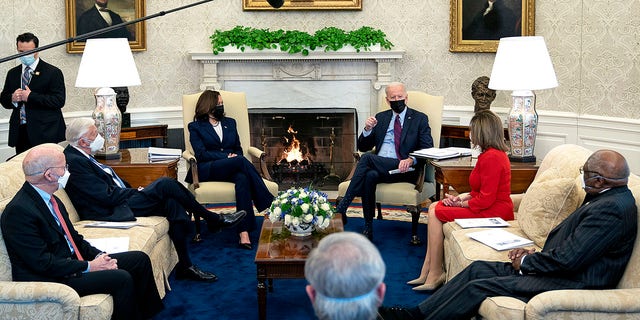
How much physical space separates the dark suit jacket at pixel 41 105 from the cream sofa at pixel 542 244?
13.1 ft

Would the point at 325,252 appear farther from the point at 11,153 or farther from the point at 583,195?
the point at 11,153

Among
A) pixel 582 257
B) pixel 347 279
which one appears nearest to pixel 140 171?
pixel 582 257

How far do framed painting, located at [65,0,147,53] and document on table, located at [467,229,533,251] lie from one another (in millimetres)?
5450

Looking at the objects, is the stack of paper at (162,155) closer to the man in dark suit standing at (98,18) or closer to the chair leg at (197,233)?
the chair leg at (197,233)

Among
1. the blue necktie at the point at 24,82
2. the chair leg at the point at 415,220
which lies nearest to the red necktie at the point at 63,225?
the chair leg at the point at 415,220

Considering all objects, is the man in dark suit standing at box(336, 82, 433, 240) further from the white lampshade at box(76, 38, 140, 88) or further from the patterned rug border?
the white lampshade at box(76, 38, 140, 88)

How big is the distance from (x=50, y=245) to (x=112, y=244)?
0.82m

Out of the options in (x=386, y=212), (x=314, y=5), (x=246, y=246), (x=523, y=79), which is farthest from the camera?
(x=314, y=5)

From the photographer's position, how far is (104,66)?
7.07 m

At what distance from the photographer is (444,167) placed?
651 cm

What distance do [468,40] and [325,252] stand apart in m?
7.59

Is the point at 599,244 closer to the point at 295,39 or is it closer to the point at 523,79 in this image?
the point at 523,79

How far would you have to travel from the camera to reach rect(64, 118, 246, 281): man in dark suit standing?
18.6 feet

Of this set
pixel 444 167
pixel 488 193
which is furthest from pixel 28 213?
pixel 444 167
